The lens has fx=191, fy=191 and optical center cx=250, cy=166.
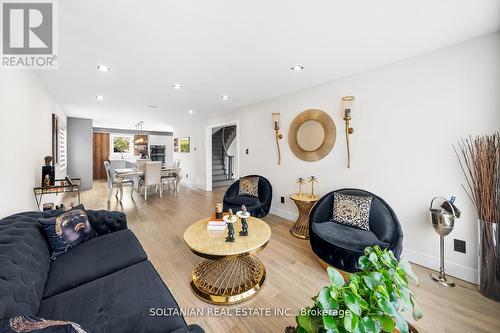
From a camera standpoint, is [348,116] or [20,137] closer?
[20,137]

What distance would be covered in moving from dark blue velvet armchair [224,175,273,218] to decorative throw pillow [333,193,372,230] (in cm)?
125

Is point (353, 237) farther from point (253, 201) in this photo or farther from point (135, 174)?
point (135, 174)

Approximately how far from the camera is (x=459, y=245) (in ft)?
6.63

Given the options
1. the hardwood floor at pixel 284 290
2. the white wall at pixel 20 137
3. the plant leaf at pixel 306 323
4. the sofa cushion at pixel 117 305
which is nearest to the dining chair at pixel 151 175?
the hardwood floor at pixel 284 290

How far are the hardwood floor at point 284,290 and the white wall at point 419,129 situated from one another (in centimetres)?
44

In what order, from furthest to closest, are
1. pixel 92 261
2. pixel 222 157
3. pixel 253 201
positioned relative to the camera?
pixel 222 157 < pixel 253 201 < pixel 92 261

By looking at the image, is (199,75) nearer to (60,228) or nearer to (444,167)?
(60,228)

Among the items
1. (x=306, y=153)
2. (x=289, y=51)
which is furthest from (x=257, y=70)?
(x=306, y=153)

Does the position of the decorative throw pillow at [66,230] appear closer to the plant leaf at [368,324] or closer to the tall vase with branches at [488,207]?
the plant leaf at [368,324]

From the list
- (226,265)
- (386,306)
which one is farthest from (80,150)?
(386,306)

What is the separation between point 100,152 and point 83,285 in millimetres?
9775

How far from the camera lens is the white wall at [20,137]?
5.90ft

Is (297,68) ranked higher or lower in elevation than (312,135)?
higher

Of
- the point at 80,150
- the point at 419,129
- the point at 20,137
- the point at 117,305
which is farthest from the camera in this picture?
the point at 80,150
